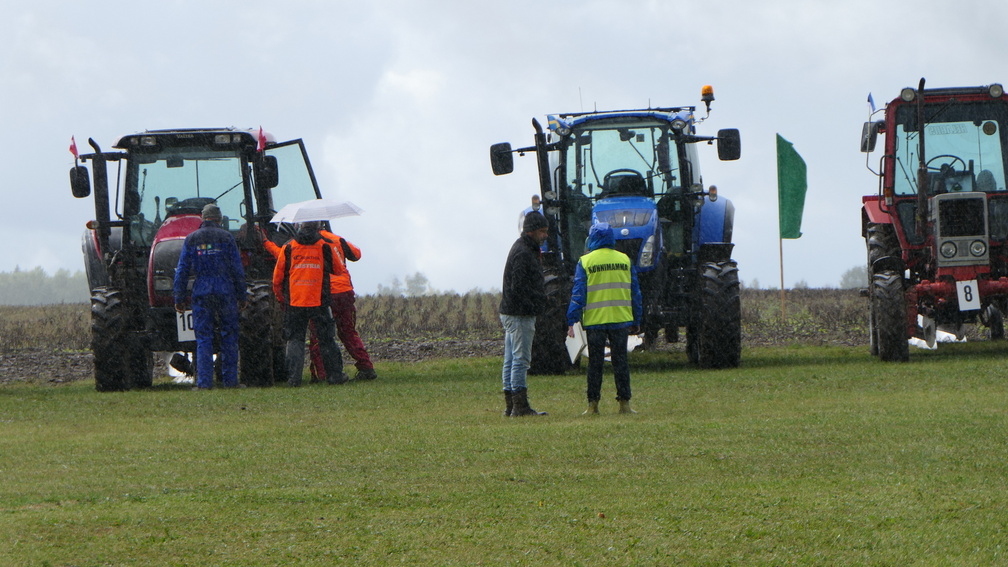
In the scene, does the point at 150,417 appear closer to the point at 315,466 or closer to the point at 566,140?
the point at 315,466

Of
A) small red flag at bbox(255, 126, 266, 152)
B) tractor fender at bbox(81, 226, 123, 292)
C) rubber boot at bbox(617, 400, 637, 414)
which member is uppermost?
small red flag at bbox(255, 126, 266, 152)

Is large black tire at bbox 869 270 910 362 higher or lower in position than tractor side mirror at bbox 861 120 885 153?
lower

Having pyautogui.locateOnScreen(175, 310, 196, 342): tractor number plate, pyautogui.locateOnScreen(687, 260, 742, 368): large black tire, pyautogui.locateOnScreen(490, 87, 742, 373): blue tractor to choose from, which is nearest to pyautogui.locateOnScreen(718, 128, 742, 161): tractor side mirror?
pyautogui.locateOnScreen(490, 87, 742, 373): blue tractor

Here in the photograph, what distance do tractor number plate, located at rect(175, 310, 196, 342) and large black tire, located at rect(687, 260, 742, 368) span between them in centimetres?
596

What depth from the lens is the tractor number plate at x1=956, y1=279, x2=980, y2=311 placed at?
54.2 ft

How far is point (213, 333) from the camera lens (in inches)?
635

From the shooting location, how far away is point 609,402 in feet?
42.8

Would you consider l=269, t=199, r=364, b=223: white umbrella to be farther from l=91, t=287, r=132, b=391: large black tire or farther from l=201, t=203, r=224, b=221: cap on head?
l=91, t=287, r=132, b=391: large black tire

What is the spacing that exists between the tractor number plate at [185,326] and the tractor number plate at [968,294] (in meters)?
8.93

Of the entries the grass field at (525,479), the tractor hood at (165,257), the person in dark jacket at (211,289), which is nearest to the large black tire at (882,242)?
the grass field at (525,479)

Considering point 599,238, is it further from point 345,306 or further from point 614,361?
point 345,306

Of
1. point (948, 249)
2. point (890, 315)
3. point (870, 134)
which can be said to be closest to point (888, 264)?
point (948, 249)

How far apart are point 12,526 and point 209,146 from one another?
10.5 meters

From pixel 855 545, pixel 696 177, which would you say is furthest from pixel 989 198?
pixel 855 545
